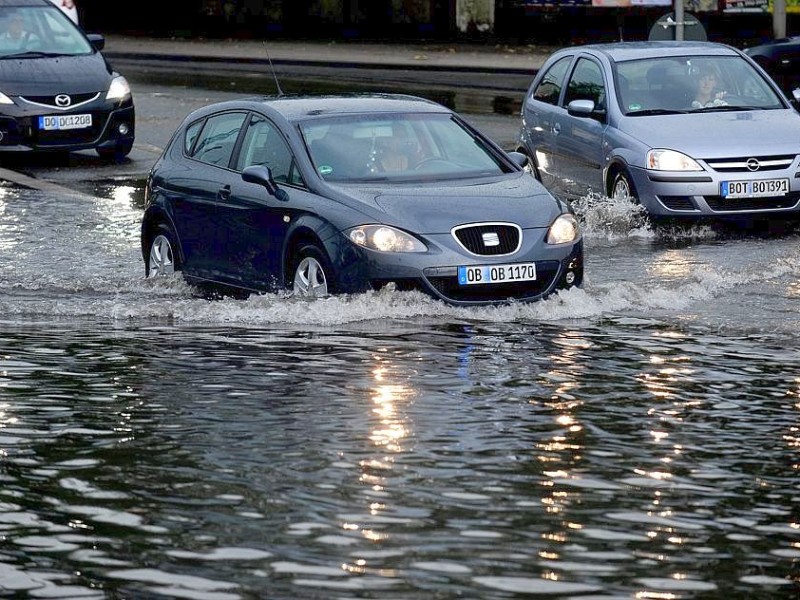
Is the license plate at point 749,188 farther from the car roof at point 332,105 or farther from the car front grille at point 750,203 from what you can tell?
the car roof at point 332,105

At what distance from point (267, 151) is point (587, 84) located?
5.63m

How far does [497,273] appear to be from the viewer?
12.1 meters

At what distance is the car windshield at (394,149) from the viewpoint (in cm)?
1294

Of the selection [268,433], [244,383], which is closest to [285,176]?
[244,383]

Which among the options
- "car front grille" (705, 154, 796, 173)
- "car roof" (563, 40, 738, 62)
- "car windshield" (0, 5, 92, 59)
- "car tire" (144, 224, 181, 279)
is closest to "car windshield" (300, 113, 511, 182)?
"car tire" (144, 224, 181, 279)

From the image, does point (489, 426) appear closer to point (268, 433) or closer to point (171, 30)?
point (268, 433)

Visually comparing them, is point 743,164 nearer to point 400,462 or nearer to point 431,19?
point 400,462

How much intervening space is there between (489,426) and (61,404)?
6.79 ft

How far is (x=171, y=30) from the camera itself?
48.7m

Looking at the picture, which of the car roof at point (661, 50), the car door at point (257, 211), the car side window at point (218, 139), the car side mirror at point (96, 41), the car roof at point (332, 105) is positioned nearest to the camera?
the car door at point (257, 211)

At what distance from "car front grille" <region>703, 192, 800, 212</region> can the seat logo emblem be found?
4.75 meters

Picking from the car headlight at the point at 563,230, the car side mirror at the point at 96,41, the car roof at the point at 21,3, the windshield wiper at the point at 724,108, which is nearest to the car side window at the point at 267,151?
the car headlight at the point at 563,230

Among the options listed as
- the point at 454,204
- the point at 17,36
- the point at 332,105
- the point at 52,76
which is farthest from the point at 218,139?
the point at 17,36

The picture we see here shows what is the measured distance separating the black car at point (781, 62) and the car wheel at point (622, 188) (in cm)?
1001
